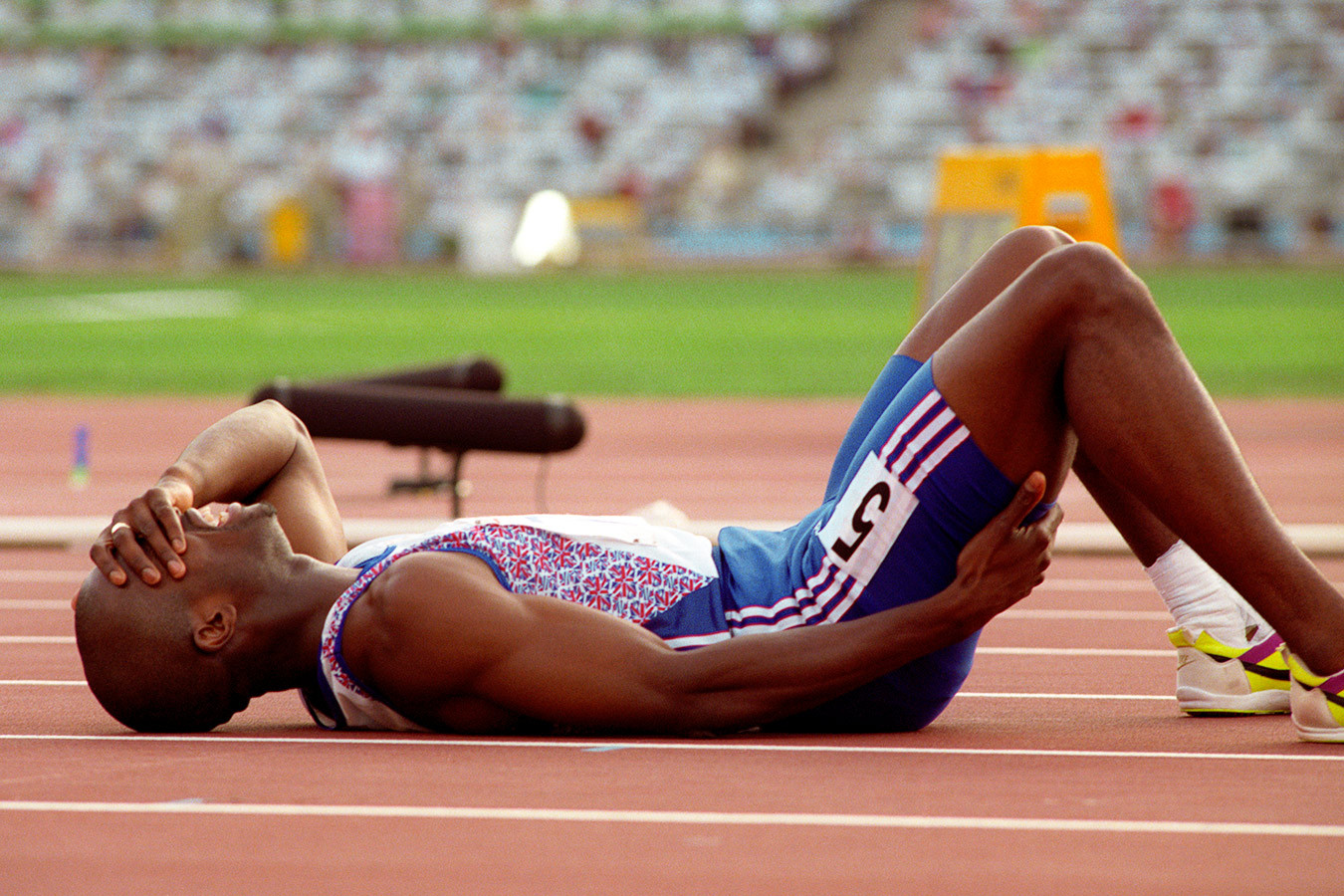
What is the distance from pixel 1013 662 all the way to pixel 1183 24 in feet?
112

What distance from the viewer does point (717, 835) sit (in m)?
2.95

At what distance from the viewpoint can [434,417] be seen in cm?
667

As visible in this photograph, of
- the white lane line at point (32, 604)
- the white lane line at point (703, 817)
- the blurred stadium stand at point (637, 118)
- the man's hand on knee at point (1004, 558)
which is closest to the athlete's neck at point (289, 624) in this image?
the white lane line at point (703, 817)

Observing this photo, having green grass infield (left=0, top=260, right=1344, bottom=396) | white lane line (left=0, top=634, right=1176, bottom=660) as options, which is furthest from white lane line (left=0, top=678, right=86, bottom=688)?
green grass infield (left=0, top=260, right=1344, bottom=396)

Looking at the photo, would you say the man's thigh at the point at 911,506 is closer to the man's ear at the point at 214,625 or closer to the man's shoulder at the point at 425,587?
the man's shoulder at the point at 425,587

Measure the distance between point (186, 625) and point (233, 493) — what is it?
48cm

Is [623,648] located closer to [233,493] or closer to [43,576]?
[233,493]

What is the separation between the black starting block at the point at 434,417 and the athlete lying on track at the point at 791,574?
2.82 metres

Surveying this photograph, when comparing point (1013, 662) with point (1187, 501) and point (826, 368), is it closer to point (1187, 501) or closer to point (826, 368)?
point (1187, 501)

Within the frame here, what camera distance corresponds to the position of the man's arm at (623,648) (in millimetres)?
3311

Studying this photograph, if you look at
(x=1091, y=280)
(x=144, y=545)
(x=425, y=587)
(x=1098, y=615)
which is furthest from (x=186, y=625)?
(x=1098, y=615)

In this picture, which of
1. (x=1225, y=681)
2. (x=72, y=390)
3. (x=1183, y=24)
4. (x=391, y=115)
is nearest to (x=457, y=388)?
(x=1225, y=681)

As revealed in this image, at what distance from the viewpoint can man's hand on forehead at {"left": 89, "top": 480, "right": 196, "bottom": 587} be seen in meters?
3.45

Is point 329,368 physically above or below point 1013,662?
below
